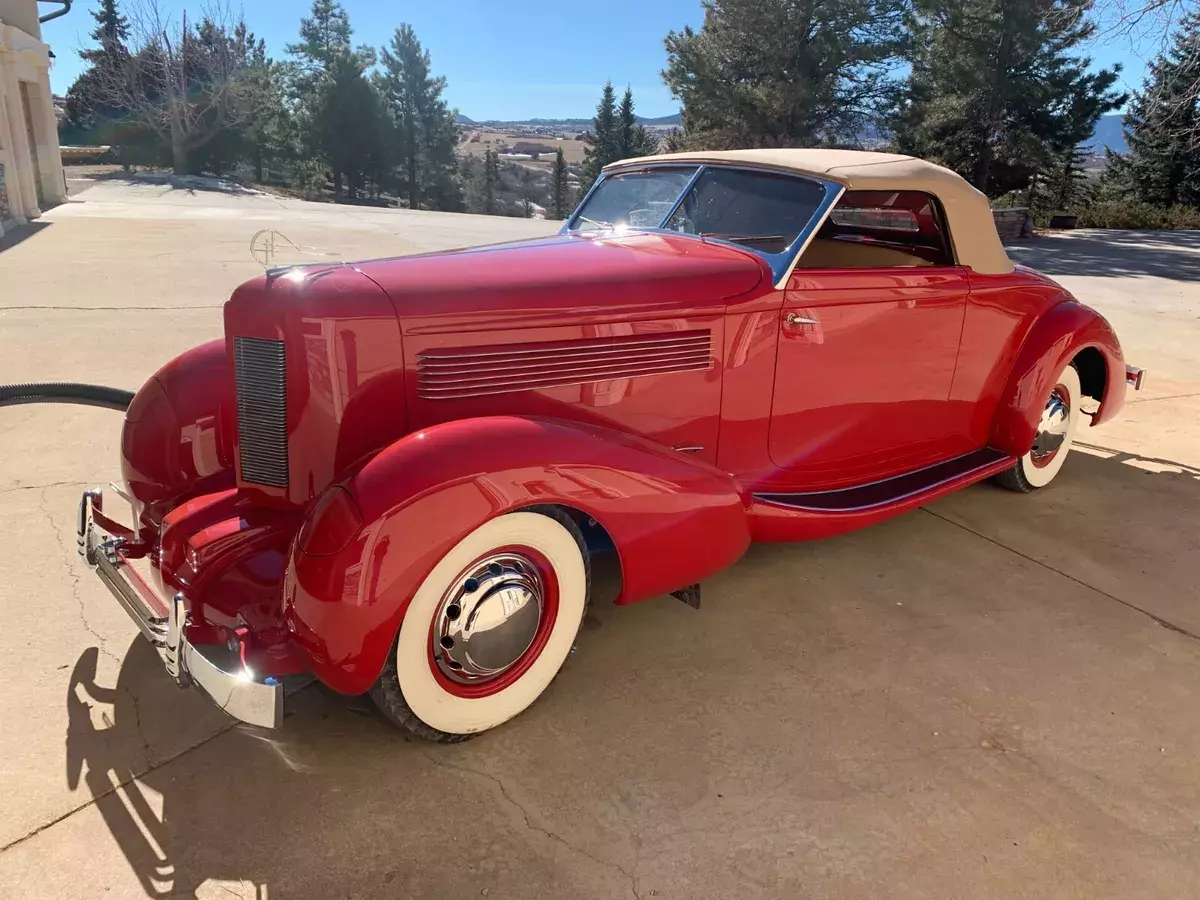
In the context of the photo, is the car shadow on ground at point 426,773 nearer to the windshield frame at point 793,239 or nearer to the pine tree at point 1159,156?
the windshield frame at point 793,239

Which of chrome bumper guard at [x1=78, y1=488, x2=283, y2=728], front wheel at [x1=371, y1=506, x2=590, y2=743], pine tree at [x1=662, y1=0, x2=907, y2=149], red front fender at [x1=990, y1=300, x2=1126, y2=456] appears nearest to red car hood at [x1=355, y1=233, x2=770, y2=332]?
front wheel at [x1=371, y1=506, x2=590, y2=743]

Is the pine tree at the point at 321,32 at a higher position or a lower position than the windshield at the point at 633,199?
higher

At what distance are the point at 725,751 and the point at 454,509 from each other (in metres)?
1.12

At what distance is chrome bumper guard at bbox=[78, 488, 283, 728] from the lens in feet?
6.57

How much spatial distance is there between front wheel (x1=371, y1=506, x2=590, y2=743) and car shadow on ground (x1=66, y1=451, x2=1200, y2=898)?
0.45 ft

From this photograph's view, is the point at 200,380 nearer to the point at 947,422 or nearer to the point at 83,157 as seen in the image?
the point at 947,422

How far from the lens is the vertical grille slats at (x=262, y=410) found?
2486 mm

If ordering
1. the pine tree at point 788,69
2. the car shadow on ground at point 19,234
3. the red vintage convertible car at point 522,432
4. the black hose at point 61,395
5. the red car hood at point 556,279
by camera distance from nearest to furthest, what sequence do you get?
the red vintage convertible car at point 522,432 < the red car hood at point 556,279 < the black hose at point 61,395 < the car shadow on ground at point 19,234 < the pine tree at point 788,69

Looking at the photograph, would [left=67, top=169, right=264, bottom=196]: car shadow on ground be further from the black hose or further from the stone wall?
the black hose

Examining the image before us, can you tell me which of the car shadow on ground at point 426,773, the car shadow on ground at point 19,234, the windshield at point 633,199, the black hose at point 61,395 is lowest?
the car shadow on ground at point 426,773

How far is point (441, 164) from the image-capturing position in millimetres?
Answer: 49094

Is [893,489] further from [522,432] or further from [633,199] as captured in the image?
[522,432]

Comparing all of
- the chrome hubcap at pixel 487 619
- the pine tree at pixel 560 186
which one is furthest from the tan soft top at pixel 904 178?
the pine tree at pixel 560 186

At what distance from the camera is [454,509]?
2.18 m
